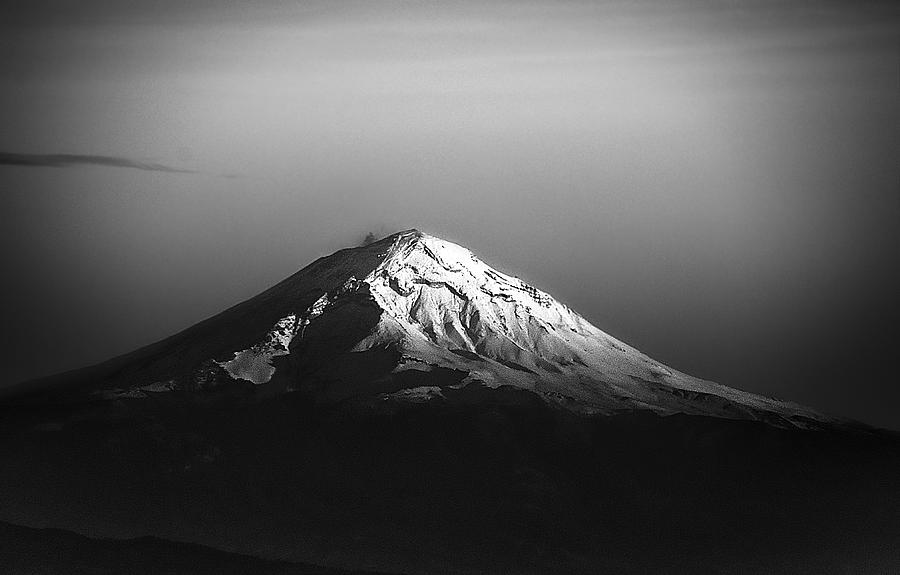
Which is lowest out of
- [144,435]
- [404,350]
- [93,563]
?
[93,563]

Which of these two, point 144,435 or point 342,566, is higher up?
point 144,435

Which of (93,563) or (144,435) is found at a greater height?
(144,435)

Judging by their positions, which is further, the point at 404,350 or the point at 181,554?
the point at 404,350

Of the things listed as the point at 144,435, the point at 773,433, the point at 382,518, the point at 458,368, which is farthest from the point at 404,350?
the point at 773,433

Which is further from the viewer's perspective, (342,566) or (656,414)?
(656,414)

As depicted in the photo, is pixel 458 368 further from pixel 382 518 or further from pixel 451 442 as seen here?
pixel 382 518

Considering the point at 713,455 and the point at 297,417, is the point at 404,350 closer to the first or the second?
the point at 297,417

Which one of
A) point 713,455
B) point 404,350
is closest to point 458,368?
point 404,350

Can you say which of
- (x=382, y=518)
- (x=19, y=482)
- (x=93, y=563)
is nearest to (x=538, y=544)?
(x=382, y=518)
